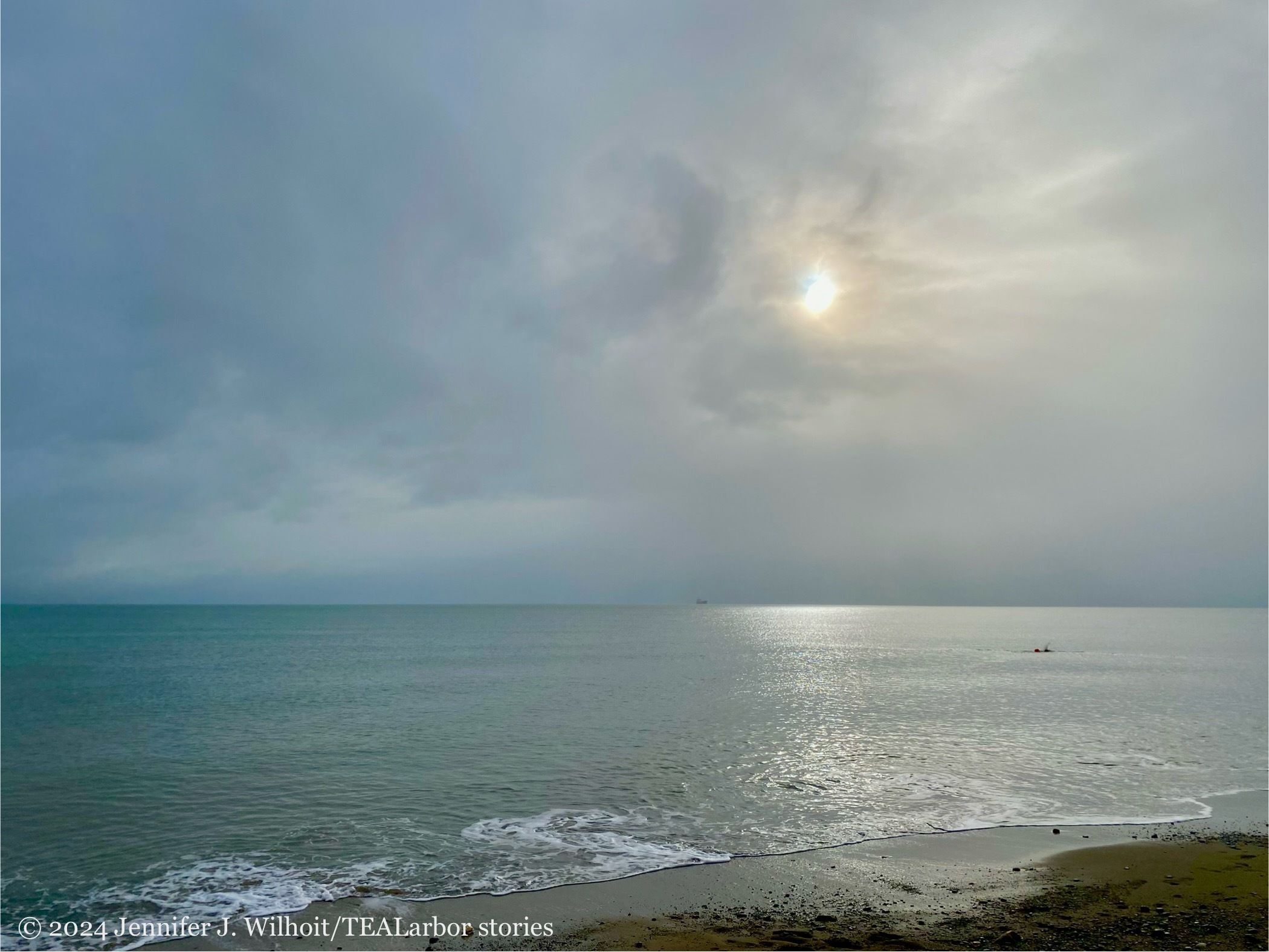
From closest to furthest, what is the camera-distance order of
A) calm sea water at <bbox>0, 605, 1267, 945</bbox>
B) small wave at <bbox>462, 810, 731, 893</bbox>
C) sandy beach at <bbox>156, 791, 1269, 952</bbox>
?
sandy beach at <bbox>156, 791, 1269, 952</bbox> → small wave at <bbox>462, 810, 731, 893</bbox> → calm sea water at <bbox>0, 605, 1267, 945</bbox>

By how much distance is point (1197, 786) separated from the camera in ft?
105

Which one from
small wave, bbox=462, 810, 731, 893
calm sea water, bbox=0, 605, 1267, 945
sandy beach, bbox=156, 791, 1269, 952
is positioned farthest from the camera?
calm sea water, bbox=0, 605, 1267, 945

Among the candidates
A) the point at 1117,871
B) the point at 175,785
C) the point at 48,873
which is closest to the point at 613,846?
the point at 1117,871

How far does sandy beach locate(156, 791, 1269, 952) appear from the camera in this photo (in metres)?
16.3

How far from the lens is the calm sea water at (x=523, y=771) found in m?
21.9

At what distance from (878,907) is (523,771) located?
20435 millimetres

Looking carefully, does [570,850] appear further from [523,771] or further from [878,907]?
[523,771]

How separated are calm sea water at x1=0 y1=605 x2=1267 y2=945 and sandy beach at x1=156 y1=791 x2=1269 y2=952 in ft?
4.93

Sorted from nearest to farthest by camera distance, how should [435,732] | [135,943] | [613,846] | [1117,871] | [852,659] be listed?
[135,943] < [1117,871] < [613,846] < [435,732] < [852,659]

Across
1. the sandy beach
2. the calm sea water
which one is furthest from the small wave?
the sandy beach

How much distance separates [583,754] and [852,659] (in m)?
82.6

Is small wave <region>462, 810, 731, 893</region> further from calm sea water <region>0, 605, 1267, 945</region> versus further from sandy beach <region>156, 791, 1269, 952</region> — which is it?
sandy beach <region>156, 791, 1269, 952</region>

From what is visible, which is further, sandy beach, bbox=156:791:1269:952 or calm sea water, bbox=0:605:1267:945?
calm sea water, bbox=0:605:1267:945

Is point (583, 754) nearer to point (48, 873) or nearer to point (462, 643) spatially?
point (48, 873)
